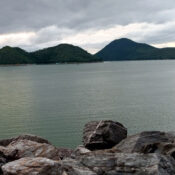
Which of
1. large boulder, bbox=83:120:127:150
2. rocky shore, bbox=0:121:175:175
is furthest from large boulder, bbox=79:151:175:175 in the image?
large boulder, bbox=83:120:127:150

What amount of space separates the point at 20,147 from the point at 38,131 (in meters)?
24.7

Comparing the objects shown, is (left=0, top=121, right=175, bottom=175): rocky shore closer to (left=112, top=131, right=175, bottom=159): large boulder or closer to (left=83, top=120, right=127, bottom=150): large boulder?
(left=112, top=131, right=175, bottom=159): large boulder

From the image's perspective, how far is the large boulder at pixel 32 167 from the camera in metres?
12.0

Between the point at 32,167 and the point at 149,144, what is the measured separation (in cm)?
649

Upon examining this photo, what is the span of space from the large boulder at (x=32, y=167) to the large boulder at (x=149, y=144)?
14.3ft

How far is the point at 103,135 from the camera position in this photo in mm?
19109

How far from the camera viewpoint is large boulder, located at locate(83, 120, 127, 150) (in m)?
19.0

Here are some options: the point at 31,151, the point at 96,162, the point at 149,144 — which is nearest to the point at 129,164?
the point at 96,162

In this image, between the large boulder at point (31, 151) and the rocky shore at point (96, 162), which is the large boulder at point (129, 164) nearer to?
the rocky shore at point (96, 162)

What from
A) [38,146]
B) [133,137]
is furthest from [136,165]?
[38,146]

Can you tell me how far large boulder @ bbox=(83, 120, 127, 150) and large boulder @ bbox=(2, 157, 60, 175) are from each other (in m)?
6.76

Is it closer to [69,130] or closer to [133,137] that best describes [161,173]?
[133,137]

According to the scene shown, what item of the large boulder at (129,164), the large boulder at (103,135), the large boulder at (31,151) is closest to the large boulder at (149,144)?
the large boulder at (103,135)

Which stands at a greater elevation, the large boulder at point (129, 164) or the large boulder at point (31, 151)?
the large boulder at point (129, 164)
